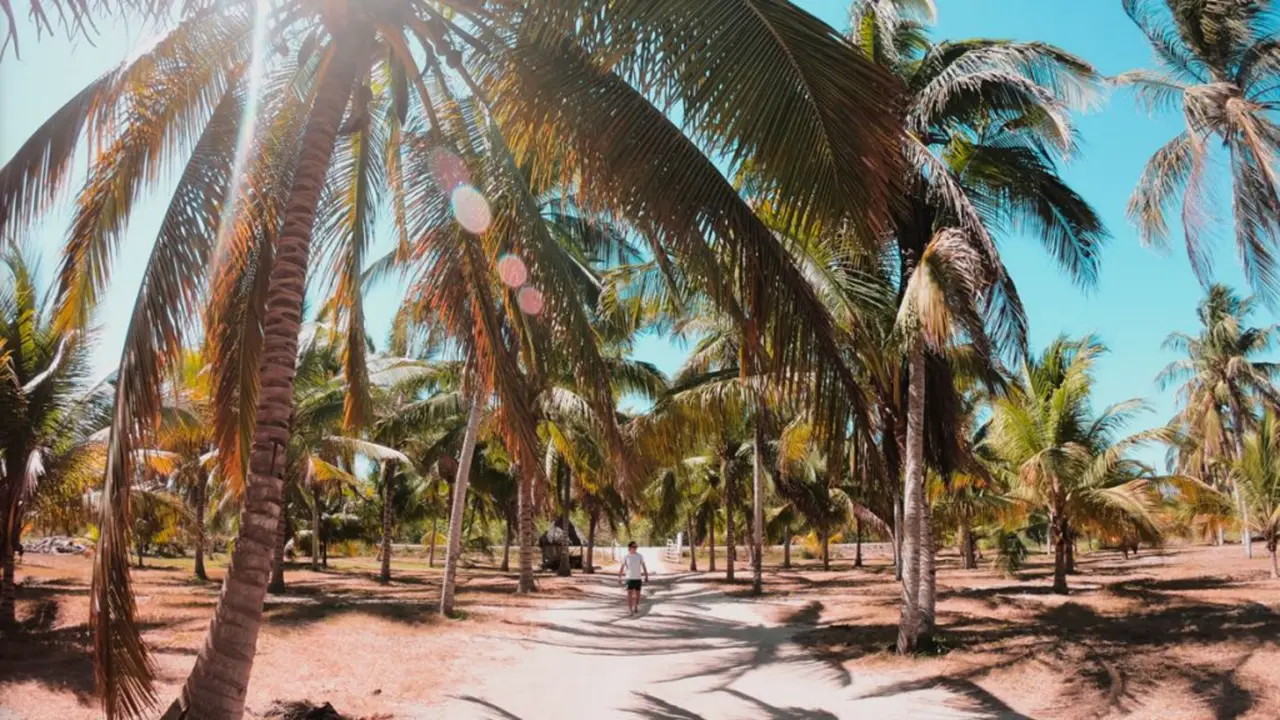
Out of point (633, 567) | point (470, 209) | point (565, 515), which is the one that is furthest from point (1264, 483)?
point (565, 515)

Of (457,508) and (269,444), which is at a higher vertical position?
(269,444)

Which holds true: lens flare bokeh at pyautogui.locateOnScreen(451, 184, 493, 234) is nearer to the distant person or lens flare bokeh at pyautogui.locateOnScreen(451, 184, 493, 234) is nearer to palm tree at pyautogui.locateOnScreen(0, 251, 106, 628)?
palm tree at pyautogui.locateOnScreen(0, 251, 106, 628)

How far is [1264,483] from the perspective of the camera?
59.1 feet

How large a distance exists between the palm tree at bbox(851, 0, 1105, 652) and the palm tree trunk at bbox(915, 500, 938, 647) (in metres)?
0.03

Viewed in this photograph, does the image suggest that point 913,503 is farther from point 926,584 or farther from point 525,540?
point 525,540

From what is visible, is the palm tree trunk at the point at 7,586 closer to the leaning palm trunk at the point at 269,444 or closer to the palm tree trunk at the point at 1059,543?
the leaning palm trunk at the point at 269,444

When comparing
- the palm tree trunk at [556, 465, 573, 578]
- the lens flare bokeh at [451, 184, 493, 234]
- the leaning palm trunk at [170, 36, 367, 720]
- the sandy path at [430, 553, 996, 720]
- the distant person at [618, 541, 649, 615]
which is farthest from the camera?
the palm tree trunk at [556, 465, 573, 578]

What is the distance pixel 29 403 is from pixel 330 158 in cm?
779

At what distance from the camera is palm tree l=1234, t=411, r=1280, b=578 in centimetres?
1759

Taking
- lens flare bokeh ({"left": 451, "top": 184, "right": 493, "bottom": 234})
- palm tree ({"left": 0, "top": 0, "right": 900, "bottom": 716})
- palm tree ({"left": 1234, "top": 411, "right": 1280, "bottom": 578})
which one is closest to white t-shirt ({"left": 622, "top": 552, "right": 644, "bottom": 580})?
palm tree ({"left": 0, "top": 0, "right": 900, "bottom": 716})

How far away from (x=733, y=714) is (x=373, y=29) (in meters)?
6.96

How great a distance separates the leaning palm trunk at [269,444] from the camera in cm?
485

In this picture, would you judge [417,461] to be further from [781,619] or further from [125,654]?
[125,654]

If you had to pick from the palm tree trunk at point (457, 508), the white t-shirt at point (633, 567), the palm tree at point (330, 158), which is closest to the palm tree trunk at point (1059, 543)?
the white t-shirt at point (633, 567)
